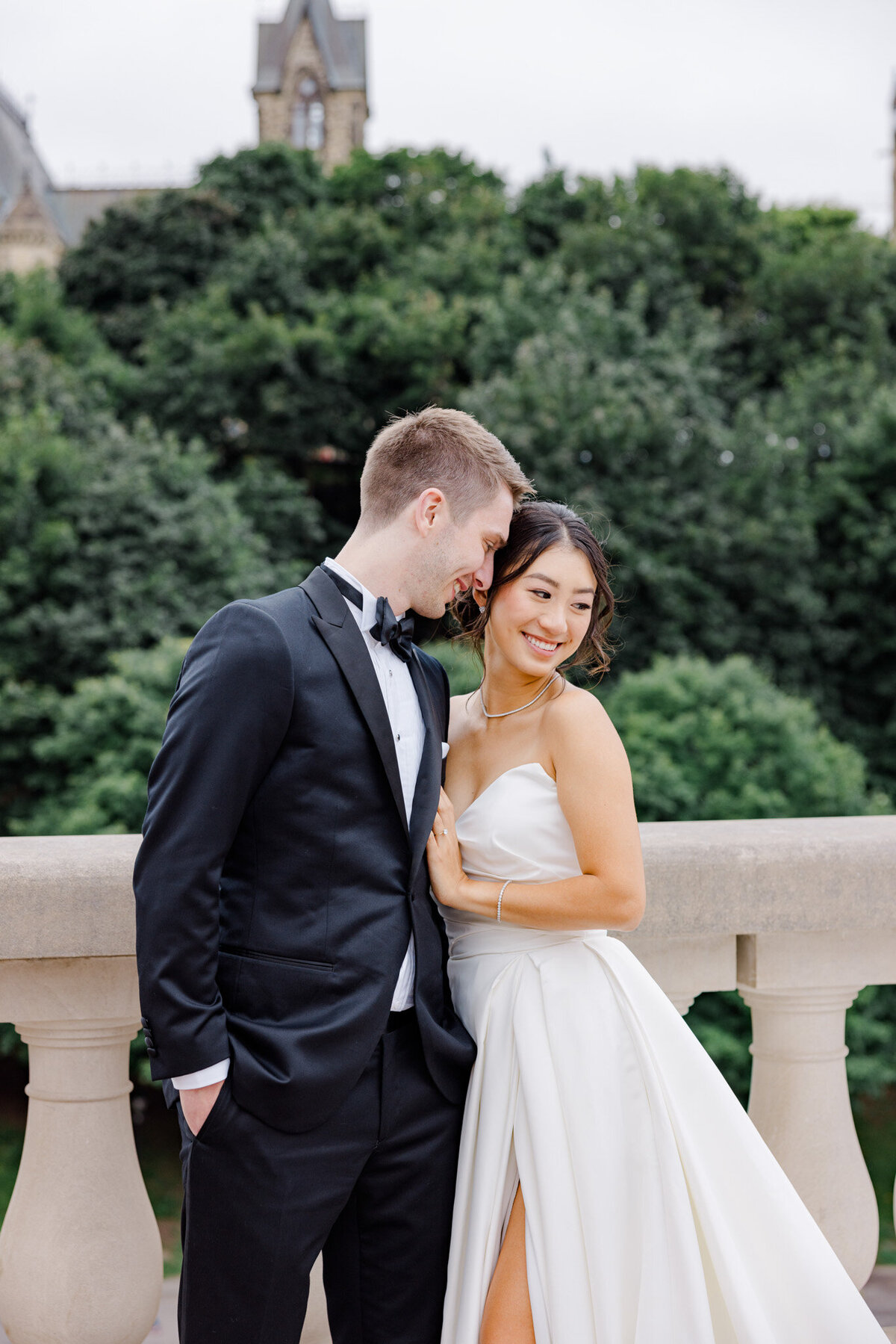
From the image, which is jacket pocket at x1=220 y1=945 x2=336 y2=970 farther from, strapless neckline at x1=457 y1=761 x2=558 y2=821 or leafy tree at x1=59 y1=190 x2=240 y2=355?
leafy tree at x1=59 y1=190 x2=240 y2=355

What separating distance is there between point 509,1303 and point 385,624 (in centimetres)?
110

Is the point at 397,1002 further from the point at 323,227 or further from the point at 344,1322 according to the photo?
the point at 323,227

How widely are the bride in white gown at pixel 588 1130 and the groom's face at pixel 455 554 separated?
11.9 inches

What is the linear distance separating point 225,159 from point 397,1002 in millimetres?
30185

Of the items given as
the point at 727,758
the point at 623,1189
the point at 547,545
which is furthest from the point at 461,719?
the point at 727,758

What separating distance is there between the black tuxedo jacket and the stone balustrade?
391 mm

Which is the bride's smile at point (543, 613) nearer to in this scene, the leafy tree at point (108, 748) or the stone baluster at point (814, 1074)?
the stone baluster at point (814, 1074)

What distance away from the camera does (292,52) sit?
50.9 meters

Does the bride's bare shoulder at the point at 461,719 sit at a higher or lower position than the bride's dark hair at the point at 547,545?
lower

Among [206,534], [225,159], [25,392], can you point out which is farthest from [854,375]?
[225,159]

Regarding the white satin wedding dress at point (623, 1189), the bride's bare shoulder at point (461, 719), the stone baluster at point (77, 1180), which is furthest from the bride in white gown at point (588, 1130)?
the stone baluster at point (77, 1180)

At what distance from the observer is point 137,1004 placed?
6.57 ft

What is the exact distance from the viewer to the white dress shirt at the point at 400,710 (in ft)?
5.91

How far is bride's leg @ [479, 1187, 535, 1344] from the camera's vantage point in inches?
70.7
